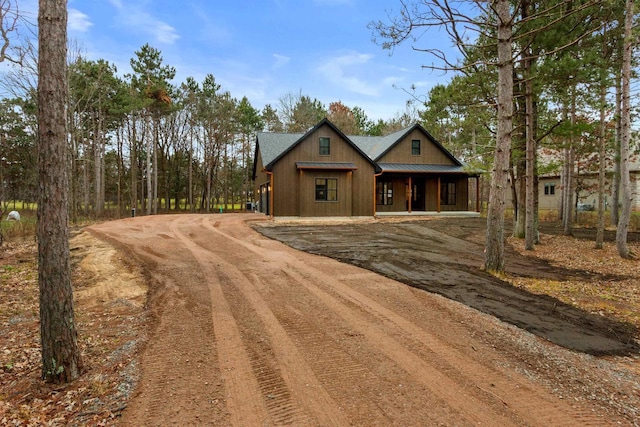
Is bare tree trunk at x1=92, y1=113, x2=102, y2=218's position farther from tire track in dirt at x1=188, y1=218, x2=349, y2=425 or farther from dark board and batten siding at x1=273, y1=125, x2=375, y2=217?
tire track in dirt at x1=188, y1=218, x2=349, y2=425

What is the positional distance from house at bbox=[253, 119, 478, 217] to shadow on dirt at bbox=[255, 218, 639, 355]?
4477mm

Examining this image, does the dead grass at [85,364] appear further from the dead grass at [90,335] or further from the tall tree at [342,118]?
the tall tree at [342,118]

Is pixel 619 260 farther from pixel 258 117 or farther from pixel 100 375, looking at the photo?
pixel 258 117

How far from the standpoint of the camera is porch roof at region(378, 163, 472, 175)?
21.2 meters

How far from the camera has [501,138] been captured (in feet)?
23.8

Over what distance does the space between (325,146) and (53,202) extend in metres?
16.6

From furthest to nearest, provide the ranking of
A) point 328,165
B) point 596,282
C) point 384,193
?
point 384,193, point 328,165, point 596,282

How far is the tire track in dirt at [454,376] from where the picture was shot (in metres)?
2.72

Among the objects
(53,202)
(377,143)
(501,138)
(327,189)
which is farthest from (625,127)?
(377,143)

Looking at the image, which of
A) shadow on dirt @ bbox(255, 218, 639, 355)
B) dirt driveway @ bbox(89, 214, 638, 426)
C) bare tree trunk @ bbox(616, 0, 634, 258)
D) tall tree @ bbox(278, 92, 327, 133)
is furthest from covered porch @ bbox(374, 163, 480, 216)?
dirt driveway @ bbox(89, 214, 638, 426)

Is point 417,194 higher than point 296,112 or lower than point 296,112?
lower

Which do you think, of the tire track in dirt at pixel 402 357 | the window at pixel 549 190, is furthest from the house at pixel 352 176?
the tire track in dirt at pixel 402 357

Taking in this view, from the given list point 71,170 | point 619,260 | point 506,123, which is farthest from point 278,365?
point 71,170

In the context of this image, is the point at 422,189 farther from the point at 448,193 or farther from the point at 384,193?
the point at 384,193
